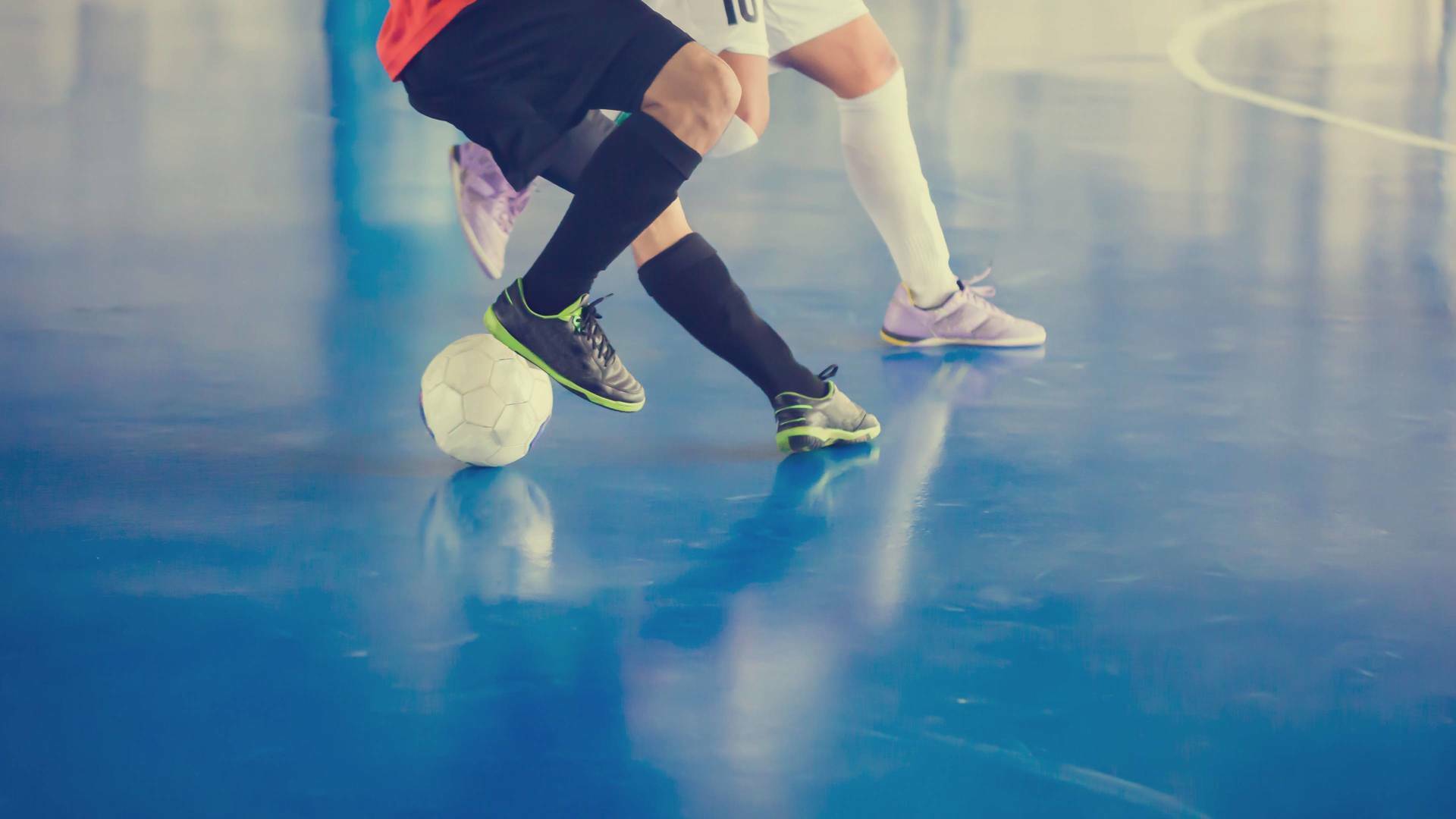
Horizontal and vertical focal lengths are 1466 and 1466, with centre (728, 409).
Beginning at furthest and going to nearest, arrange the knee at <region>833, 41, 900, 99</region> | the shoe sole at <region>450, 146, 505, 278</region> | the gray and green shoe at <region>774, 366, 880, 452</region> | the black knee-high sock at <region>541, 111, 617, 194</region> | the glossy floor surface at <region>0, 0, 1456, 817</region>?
the knee at <region>833, 41, 900, 99</region> → the shoe sole at <region>450, 146, 505, 278</region> → the black knee-high sock at <region>541, 111, 617, 194</region> → the gray and green shoe at <region>774, 366, 880, 452</region> → the glossy floor surface at <region>0, 0, 1456, 817</region>

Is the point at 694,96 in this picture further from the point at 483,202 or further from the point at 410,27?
the point at 483,202

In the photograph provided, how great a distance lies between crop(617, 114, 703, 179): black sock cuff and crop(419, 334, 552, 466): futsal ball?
1.32 ft

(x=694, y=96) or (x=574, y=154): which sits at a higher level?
(x=694, y=96)

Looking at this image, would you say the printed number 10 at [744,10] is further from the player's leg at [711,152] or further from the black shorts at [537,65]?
the black shorts at [537,65]

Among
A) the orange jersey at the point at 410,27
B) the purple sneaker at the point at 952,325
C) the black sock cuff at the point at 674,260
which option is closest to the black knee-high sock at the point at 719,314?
the black sock cuff at the point at 674,260

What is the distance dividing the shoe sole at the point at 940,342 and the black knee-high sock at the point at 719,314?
763 millimetres

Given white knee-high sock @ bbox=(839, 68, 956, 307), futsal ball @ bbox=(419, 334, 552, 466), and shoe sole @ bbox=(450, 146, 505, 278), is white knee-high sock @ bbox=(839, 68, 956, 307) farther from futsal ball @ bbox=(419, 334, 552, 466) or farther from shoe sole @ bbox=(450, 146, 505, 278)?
futsal ball @ bbox=(419, 334, 552, 466)

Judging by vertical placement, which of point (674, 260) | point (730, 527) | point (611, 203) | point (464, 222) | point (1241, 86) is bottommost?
point (1241, 86)

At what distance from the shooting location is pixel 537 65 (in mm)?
2223

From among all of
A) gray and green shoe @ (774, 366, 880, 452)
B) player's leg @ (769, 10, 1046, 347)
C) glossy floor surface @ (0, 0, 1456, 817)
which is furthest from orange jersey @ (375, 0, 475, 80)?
player's leg @ (769, 10, 1046, 347)

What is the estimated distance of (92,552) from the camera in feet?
6.20

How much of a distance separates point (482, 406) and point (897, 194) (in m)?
1.25

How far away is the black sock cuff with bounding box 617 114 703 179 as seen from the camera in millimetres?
2205

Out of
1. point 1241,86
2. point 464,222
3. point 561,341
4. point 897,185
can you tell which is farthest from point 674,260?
point 1241,86
